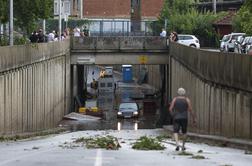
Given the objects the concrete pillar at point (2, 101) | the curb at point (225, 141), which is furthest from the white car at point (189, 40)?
the curb at point (225, 141)

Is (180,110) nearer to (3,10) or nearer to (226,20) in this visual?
(3,10)

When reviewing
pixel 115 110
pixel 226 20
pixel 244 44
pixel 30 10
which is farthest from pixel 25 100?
pixel 226 20

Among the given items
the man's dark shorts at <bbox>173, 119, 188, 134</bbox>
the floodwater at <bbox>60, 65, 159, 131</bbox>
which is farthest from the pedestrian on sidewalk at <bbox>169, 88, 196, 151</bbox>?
the floodwater at <bbox>60, 65, 159, 131</bbox>

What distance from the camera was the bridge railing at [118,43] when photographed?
6962cm

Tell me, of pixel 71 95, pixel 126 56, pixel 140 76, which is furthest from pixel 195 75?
pixel 140 76

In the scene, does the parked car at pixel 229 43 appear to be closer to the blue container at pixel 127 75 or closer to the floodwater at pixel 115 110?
the floodwater at pixel 115 110

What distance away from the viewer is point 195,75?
42375 millimetres

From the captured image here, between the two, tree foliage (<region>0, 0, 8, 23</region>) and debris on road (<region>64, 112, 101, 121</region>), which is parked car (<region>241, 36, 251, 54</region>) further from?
debris on road (<region>64, 112, 101, 121</region>)

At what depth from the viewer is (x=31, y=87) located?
142 feet

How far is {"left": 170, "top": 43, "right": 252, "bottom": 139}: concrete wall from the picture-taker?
2711 centimetres

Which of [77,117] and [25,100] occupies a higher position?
[25,100]

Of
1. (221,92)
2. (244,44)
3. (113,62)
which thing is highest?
(244,44)

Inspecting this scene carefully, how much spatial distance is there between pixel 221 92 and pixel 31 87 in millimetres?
14724

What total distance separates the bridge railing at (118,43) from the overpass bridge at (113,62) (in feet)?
0.25
